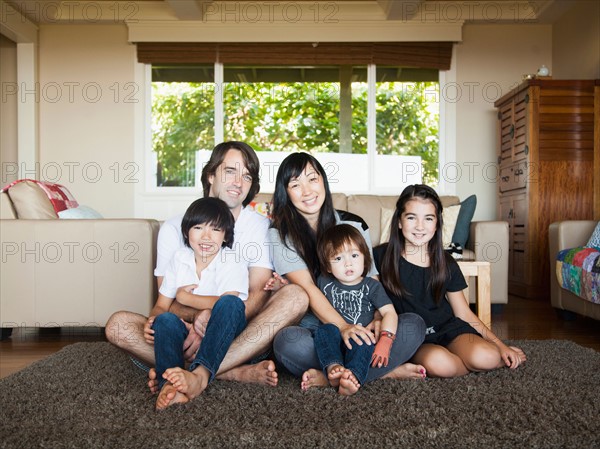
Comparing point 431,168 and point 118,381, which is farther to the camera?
point 431,168

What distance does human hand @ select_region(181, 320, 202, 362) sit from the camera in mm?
1735

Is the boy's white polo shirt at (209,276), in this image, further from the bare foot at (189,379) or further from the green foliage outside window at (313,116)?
the green foliage outside window at (313,116)

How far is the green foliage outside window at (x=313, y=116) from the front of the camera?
5.85m

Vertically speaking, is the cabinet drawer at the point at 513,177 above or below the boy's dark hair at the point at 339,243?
above

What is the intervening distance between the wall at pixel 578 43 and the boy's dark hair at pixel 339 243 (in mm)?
3663

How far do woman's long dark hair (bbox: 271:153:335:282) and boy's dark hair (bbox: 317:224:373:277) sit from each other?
51 mm

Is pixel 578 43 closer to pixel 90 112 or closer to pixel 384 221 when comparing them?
pixel 384 221

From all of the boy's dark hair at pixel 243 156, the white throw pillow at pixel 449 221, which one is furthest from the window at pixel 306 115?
the boy's dark hair at pixel 243 156

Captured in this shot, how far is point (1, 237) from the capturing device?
2.88 meters

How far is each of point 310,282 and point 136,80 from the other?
447 centimetres

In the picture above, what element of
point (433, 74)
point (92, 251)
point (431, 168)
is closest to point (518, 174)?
point (431, 168)

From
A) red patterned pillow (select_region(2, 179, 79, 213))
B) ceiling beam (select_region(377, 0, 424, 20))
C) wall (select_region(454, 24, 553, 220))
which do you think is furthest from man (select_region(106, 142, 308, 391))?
wall (select_region(454, 24, 553, 220))

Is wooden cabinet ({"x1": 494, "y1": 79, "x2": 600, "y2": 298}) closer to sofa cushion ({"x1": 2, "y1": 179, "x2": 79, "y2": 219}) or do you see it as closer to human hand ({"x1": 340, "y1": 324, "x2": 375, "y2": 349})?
human hand ({"x1": 340, "y1": 324, "x2": 375, "y2": 349})

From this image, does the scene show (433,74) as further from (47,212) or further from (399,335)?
(399,335)
